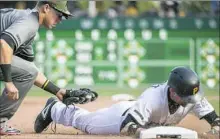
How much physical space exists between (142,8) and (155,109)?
459 inches

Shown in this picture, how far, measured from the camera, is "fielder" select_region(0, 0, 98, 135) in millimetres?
5914

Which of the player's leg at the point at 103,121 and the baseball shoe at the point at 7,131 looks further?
the player's leg at the point at 103,121

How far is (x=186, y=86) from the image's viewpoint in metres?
6.13

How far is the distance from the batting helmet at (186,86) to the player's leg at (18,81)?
130cm

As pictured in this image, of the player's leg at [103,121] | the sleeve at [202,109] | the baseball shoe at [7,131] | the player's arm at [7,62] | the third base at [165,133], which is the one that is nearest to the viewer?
the third base at [165,133]

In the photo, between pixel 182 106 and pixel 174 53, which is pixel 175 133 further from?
pixel 174 53

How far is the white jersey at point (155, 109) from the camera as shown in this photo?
612 cm

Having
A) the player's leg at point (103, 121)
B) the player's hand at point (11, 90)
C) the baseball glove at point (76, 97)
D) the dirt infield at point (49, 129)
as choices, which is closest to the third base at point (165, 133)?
the dirt infield at point (49, 129)

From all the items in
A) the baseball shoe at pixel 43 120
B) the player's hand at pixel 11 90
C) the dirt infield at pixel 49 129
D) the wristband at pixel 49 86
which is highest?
the player's hand at pixel 11 90

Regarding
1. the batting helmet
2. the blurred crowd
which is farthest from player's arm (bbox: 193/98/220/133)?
the blurred crowd

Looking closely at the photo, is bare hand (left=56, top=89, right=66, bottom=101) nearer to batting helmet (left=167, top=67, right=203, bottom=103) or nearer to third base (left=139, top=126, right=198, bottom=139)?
batting helmet (left=167, top=67, right=203, bottom=103)

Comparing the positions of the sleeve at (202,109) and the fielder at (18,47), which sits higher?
the fielder at (18,47)

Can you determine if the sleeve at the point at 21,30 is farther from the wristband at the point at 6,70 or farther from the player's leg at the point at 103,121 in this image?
the player's leg at the point at 103,121

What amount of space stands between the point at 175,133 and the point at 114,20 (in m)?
10.1
